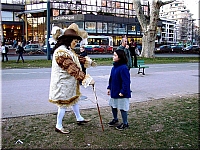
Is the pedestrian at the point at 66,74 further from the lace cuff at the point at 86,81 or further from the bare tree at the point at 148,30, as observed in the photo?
the bare tree at the point at 148,30

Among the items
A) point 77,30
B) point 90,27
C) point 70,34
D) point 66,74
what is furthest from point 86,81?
point 90,27

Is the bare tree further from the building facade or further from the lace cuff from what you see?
the building facade

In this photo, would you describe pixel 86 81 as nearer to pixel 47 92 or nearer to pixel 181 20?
pixel 47 92

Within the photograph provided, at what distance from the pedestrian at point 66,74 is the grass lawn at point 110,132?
42cm

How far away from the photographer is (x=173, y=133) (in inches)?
198

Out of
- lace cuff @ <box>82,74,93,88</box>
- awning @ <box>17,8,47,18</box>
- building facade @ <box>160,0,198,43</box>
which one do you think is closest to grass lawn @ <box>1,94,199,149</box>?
lace cuff @ <box>82,74,93,88</box>

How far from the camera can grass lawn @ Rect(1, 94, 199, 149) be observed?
446 centimetres

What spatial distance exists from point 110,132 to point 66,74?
4.36 feet

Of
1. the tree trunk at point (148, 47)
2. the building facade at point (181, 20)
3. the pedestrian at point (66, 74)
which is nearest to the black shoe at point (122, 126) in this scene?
the pedestrian at point (66, 74)

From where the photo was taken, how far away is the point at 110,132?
16.6ft

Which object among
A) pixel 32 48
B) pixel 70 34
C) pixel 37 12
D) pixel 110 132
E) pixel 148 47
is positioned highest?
pixel 37 12

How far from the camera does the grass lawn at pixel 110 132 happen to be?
4457 millimetres

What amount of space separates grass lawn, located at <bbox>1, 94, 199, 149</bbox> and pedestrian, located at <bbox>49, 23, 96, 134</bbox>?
421mm

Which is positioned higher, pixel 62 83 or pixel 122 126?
pixel 62 83
